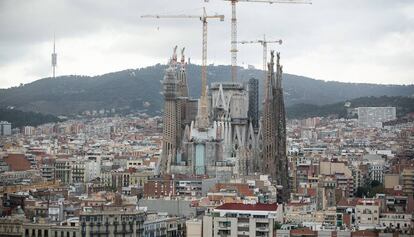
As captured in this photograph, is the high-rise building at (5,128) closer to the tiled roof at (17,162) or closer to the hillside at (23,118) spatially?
the hillside at (23,118)

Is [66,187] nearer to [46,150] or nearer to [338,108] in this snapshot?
[46,150]

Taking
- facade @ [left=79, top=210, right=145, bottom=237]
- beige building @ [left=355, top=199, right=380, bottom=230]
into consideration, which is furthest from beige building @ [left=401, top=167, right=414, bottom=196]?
facade @ [left=79, top=210, right=145, bottom=237]

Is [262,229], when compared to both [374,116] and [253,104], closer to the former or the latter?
[253,104]

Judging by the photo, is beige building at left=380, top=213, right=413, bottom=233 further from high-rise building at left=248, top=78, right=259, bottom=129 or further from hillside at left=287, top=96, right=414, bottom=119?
hillside at left=287, top=96, right=414, bottom=119

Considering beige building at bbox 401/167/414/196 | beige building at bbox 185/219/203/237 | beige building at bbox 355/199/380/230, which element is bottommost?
beige building at bbox 185/219/203/237

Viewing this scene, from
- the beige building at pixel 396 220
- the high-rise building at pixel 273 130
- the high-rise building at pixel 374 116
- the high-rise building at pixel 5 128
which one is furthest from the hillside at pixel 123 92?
the beige building at pixel 396 220

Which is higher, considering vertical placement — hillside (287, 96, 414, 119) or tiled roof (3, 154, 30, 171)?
hillside (287, 96, 414, 119)
